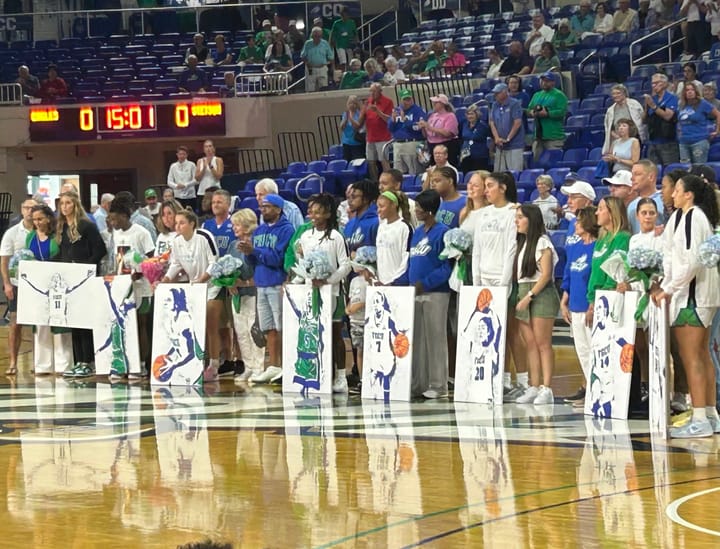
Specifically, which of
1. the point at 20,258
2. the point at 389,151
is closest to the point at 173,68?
the point at 389,151

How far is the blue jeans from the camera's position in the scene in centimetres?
1523

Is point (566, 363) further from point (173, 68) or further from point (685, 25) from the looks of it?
point (173, 68)

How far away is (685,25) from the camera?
18.7 m

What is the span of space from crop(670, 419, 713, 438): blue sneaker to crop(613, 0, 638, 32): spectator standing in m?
12.2

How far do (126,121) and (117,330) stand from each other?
400 inches

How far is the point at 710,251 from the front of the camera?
27.2ft

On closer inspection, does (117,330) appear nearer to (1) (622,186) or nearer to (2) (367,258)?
(2) (367,258)

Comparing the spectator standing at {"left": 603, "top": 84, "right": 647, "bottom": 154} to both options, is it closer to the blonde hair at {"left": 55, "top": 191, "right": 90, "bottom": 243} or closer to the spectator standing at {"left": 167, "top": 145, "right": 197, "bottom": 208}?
the blonde hair at {"left": 55, "top": 191, "right": 90, "bottom": 243}

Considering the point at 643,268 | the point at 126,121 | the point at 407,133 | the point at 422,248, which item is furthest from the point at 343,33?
the point at 643,268

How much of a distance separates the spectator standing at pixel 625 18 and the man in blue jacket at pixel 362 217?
372 inches

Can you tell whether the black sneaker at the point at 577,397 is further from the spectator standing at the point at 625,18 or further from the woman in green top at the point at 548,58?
the spectator standing at the point at 625,18

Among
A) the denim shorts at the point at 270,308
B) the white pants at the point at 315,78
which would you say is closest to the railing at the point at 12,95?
the white pants at the point at 315,78

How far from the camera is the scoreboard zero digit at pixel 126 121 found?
2223 centimetres

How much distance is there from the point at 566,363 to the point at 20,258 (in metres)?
5.44
